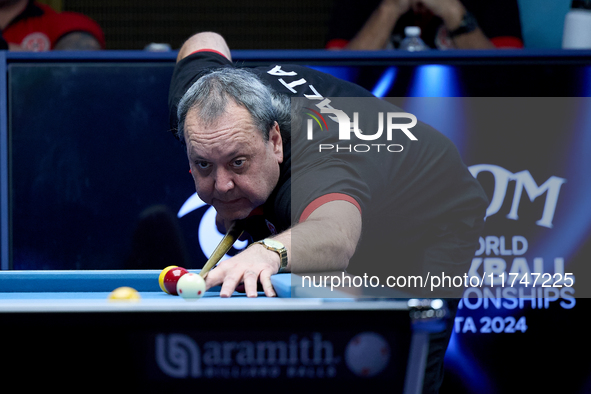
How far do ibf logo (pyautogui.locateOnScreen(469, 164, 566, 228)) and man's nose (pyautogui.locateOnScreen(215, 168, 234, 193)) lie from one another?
1.27 m

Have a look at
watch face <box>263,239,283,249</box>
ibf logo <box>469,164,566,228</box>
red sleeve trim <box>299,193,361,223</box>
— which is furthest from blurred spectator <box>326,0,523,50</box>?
watch face <box>263,239,283,249</box>

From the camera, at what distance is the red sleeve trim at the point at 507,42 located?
124 inches

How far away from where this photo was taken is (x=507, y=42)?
316 centimetres

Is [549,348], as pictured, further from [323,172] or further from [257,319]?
[257,319]

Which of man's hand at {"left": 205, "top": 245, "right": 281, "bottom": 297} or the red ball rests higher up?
man's hand at {"left": 205, "top": 245, "right": 281, "bottom": 297}

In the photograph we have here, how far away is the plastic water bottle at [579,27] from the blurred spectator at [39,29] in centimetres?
244

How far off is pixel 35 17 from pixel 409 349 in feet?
10.4

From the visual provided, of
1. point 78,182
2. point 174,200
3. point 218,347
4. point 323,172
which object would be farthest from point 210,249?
point 218,347

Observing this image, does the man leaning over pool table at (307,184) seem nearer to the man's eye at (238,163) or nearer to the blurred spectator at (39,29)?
the man's eye at (238,163)

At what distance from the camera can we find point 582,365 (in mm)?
2506

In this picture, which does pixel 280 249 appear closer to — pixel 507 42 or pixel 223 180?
pixel 223 180

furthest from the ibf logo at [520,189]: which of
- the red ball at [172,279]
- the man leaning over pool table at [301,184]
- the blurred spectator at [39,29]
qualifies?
the blurred spectator at [39,29]

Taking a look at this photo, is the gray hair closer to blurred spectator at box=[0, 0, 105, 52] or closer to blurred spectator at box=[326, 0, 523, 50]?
blurred spectator at box=[326, 0, 523, 50]

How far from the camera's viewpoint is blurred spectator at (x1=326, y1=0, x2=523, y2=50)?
306cm
